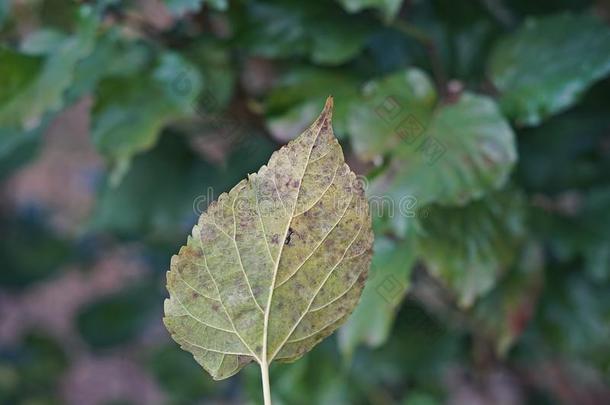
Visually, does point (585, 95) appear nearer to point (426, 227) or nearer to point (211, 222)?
point (426, 227)

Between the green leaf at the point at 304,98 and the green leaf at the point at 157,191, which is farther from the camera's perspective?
the green leaf at the point at 157,191

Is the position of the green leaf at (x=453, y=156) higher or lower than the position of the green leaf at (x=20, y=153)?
lower

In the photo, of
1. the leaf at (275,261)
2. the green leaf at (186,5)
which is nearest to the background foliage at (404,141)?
the green leaf at (186,5)

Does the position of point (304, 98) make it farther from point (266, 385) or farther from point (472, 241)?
point (266, 385)

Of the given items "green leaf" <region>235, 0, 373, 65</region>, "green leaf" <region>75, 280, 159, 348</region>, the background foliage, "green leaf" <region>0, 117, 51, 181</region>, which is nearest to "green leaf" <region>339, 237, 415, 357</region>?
the background foliage

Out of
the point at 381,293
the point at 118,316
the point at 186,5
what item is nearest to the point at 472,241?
the point at 381,293

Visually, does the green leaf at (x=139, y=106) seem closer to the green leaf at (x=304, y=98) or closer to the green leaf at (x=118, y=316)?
the green leaf at (x=304, y=98)

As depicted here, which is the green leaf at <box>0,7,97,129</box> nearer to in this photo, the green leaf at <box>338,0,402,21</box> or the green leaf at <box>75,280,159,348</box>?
the green leaf at <box>338,0,402,21</box>
